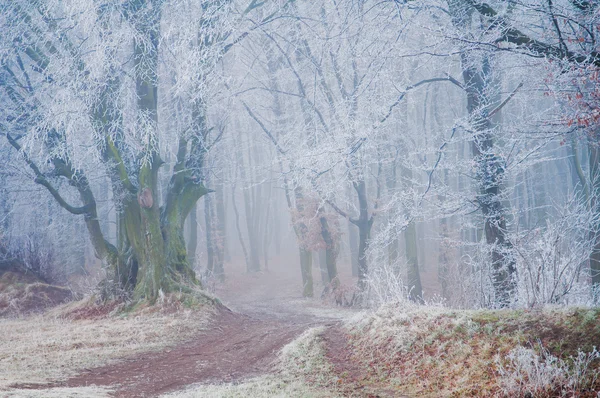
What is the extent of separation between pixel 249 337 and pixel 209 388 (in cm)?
382

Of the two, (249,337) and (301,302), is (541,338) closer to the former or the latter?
(249,337)

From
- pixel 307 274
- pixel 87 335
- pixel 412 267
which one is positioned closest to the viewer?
pixel 87 335

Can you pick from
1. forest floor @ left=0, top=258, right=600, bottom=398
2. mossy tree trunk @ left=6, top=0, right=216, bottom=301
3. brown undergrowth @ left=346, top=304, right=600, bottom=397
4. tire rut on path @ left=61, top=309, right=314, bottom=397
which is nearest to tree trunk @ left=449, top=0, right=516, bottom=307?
forest floor @ left=0, top=258, right=600, bottom=398

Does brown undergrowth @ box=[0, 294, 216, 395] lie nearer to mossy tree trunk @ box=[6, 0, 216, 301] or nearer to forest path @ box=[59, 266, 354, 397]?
forest path @ box=[59, 266, 354, 397]

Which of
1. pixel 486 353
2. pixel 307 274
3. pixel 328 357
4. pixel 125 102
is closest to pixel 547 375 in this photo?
pixel 486 353

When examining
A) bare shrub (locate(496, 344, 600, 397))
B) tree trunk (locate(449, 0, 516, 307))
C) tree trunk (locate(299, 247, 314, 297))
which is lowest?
tree trunk (locate(299, 247, 314, 297))

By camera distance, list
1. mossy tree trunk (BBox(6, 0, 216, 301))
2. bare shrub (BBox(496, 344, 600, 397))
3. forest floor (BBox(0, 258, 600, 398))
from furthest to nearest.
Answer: mossy tree trunk (BBox(6, 0, 216, 301))
forest floor (BBox(0, 258, 600, 398))
bare shrub (BBox(496, 344, 600, 397))

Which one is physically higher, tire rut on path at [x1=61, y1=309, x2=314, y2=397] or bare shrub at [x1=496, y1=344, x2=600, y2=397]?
bare shrub at [x1=496, y1=344, x2=600, y2=397]

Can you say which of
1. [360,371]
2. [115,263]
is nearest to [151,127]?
[115,263]

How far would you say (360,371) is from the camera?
251 inches

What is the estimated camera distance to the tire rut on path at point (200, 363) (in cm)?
667

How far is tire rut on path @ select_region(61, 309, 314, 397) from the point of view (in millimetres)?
6668

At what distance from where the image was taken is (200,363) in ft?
26.2

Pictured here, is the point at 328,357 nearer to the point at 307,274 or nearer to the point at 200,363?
the point at 200,363
